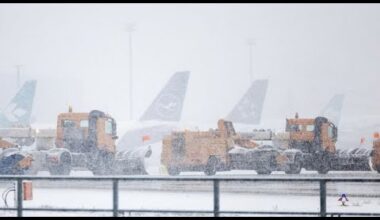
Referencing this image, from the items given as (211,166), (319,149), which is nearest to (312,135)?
(319,149)

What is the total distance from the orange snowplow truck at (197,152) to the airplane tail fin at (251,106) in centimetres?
1469

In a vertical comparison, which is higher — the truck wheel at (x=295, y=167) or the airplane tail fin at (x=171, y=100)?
the airplane tail fin at (x=171, y=100)

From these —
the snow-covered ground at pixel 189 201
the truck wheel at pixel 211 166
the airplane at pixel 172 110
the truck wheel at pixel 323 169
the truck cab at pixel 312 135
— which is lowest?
the snow-covered ground at pixel 189 201

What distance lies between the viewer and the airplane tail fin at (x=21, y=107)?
3625 centimetres

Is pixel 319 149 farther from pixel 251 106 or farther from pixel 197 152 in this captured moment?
pixel 251 106

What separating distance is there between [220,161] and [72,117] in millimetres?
6306

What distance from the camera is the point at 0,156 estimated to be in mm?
23172

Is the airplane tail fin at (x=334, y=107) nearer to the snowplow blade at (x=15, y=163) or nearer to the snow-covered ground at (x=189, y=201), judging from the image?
the snowplow blade at (x=15, y=163)

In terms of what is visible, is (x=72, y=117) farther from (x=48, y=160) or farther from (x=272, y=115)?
(x=272, y=115)

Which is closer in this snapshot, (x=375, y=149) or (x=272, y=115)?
(x=375, y=149)

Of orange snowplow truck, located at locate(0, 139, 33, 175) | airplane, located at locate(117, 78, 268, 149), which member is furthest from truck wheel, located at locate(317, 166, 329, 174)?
orange snowplow truck, located at locate(0, 139, 33, 175)

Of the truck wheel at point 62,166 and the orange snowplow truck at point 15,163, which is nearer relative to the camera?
the orange snowplow truck at point 15,163

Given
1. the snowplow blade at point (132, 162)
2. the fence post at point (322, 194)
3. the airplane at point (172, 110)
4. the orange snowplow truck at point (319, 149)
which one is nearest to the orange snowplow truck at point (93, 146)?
the snowplow blade at point (132, 162)

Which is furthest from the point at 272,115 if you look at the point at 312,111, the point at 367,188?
the point at 367,188
